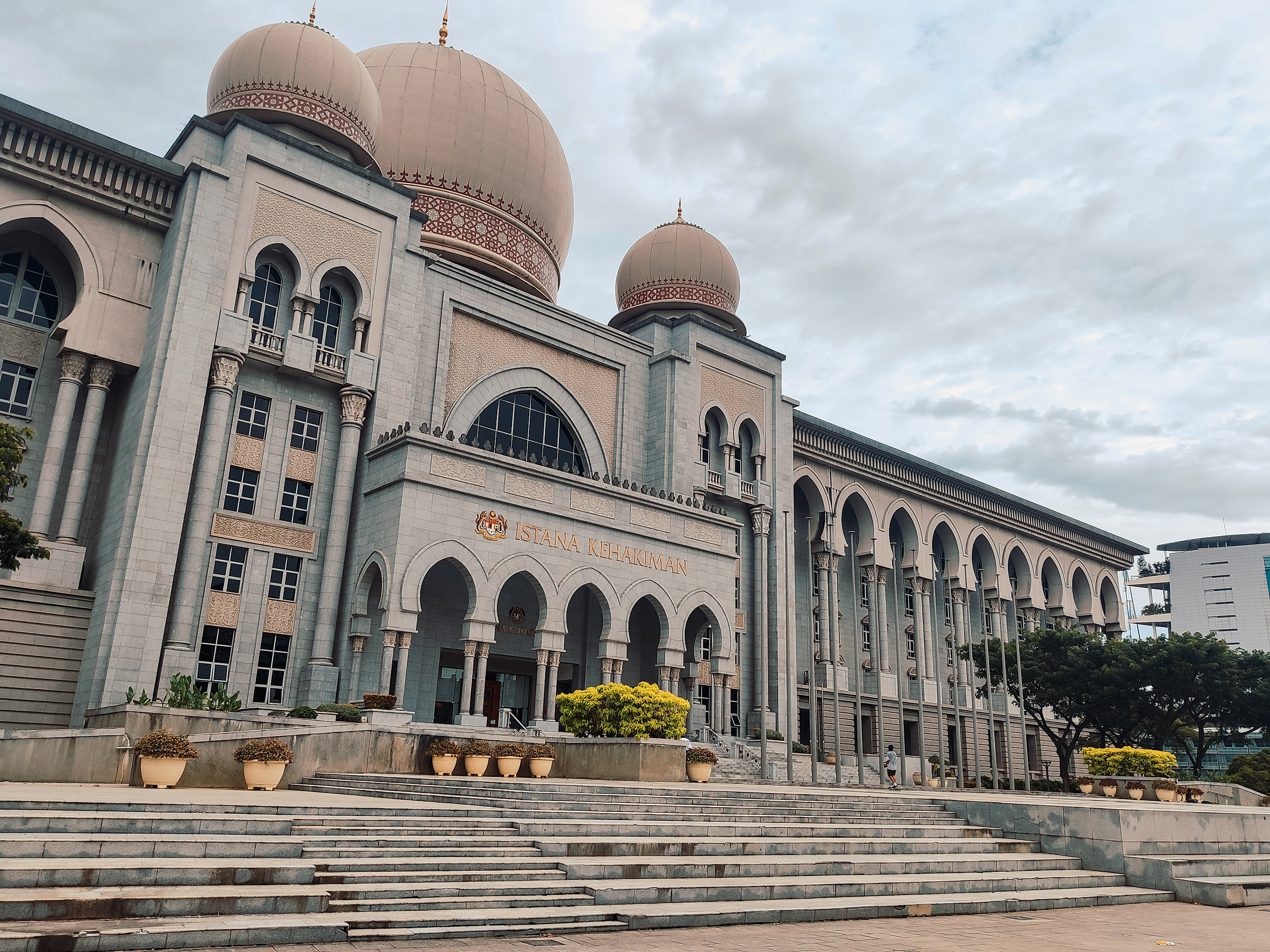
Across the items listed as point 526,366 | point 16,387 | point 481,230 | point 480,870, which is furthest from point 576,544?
point 480,870

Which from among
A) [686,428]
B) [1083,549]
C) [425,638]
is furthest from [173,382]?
[1083,549]

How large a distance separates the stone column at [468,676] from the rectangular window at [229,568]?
528cm

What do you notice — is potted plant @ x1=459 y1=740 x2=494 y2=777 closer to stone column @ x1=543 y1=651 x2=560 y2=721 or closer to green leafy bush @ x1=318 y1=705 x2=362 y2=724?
green leafy bush @ x1=318 y1=705 x2=362 y2=724

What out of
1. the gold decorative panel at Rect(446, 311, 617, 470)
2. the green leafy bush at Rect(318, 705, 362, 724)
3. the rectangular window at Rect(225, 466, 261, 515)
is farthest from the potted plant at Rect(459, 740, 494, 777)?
the gold decorative panel at Rect(446, 311, 617, 470)

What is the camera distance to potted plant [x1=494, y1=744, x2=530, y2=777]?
1792cm

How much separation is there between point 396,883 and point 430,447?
15195 mm

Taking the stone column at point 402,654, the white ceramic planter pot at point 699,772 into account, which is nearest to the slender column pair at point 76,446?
the stone column at point 402,654

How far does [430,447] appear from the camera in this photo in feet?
73.3

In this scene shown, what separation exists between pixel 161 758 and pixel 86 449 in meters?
10.4

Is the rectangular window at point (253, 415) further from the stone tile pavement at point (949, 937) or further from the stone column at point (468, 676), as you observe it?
the stone tile pavement at point (949, 937)

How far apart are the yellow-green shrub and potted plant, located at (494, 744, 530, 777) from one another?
17.5m

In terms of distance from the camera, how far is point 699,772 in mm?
19969

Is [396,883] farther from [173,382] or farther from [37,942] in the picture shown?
[173,382]

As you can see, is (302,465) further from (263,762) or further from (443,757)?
(263,762)
